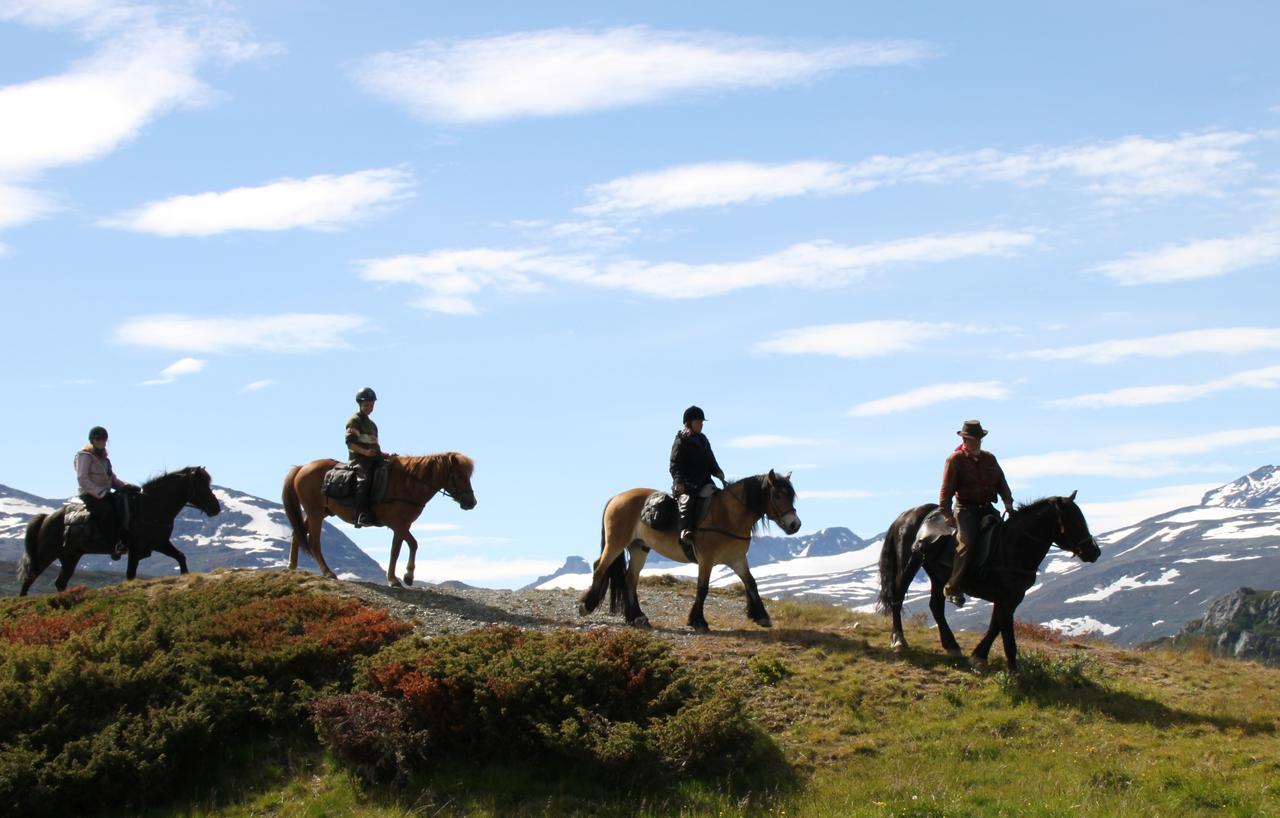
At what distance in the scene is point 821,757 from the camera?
15625 mm

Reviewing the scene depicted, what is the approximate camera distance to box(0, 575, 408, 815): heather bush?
15.7m

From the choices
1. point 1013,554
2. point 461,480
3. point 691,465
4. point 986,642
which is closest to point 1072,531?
point 1013,554

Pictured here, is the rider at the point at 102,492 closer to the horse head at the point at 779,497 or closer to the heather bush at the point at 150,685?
the heather bush at the point at 150,685

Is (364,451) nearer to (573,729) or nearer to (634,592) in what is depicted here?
(634,592)

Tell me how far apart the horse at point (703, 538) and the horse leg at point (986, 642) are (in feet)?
10.7

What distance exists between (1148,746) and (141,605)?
15.0 metres

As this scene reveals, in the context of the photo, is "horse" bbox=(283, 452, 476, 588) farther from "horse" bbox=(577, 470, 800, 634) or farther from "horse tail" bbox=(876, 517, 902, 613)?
"horse tail" bbox=(876, 517, 902, 613)

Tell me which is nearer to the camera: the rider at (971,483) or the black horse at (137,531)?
the rider at (971,483)

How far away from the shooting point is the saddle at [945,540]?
18.5 meters

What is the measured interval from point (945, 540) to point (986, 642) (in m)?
1.57

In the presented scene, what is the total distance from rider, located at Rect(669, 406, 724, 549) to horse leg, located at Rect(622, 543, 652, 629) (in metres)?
1.25

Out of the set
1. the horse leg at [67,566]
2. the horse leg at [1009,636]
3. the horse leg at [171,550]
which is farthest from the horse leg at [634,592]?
the horse leg at [67,566]

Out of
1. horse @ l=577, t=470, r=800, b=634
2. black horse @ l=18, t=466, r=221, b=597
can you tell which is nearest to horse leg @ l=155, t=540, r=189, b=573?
black horse @ l=18, t=466, r=221, b=597

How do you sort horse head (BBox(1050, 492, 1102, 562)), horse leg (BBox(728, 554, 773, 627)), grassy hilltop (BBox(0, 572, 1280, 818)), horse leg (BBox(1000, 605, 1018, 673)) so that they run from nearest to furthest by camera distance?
grassy hilltop (BBox(0, 572, 1280, 818)), horse head (BBox(1050, 492, 1102, 562)), horse leg (BBox(1000, 605, 1018, 673)), horse leg (BBox(728, 554, 773, 627))
